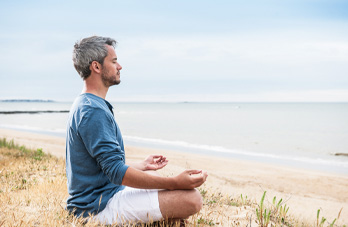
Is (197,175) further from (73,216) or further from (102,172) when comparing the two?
(73,216)

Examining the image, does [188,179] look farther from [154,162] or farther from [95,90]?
[95,90]

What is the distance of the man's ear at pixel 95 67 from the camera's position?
308 centimetres

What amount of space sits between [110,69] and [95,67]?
0.47 ft

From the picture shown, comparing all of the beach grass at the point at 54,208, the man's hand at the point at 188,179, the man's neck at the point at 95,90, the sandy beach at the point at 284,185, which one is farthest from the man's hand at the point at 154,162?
the sandy beach at the point at 284,185

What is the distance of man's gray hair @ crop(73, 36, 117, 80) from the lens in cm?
309

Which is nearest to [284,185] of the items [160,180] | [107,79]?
[160,180]

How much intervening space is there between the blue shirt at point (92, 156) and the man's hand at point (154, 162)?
47 cm

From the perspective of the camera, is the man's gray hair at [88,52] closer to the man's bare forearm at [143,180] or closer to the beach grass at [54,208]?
the man's bare forearm at [143,180]

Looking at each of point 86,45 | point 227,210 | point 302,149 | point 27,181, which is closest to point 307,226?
point 227,210

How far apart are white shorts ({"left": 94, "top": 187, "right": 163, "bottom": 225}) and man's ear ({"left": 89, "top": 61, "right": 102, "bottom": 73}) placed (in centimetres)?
120

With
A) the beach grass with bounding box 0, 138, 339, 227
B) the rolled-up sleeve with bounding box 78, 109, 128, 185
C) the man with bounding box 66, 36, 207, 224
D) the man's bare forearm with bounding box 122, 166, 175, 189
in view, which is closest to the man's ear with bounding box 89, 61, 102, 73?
the man with bounding box 66, 36, 207, 224

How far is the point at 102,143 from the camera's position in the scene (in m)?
2.81

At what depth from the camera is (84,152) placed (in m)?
3.05

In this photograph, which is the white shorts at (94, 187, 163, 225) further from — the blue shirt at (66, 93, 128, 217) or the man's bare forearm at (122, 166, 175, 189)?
the man's bare forearm at (122, 166, 175, 189)
